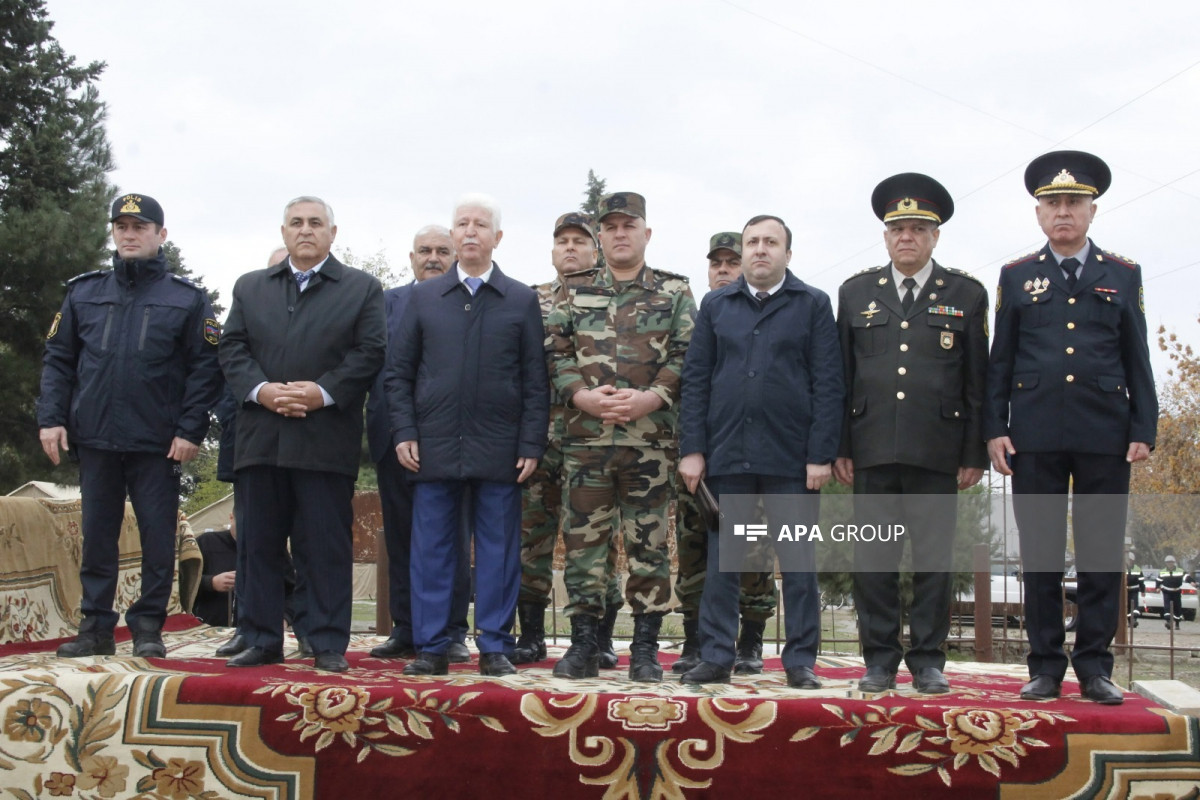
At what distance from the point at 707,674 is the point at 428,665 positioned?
1051 mm

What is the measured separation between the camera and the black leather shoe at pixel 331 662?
13.7 ft

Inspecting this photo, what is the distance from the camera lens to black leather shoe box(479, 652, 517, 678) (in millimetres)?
4176

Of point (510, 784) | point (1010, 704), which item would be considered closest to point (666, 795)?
point (510, 784)

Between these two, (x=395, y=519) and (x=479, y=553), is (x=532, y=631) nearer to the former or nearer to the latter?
(x=395, y=519)

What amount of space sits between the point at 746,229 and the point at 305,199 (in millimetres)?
1837

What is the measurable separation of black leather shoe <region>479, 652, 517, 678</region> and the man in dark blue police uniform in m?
1.41

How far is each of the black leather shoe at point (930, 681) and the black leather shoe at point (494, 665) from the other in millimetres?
1510

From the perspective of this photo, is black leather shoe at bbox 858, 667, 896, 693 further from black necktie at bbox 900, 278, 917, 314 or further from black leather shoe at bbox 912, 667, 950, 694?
black necktie at bbox 900, 278, 917, 314

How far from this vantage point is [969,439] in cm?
405

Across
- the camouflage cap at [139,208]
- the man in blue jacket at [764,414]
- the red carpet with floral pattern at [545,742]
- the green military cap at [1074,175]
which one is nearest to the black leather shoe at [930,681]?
the red carpet with floral pattern at [545,742]

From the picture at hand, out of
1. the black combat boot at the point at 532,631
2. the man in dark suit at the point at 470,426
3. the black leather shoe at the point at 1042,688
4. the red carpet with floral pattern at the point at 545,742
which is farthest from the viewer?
the black combat boot at the point at 532,631

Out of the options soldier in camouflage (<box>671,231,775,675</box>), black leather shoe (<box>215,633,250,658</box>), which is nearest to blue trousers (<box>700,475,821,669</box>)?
soldier in camouflage (<box>671,231,775,675</box>)

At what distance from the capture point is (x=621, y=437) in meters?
4.35

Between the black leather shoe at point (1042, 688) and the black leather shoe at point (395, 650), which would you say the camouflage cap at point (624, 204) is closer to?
the black leather shoe at point (395, 650)
